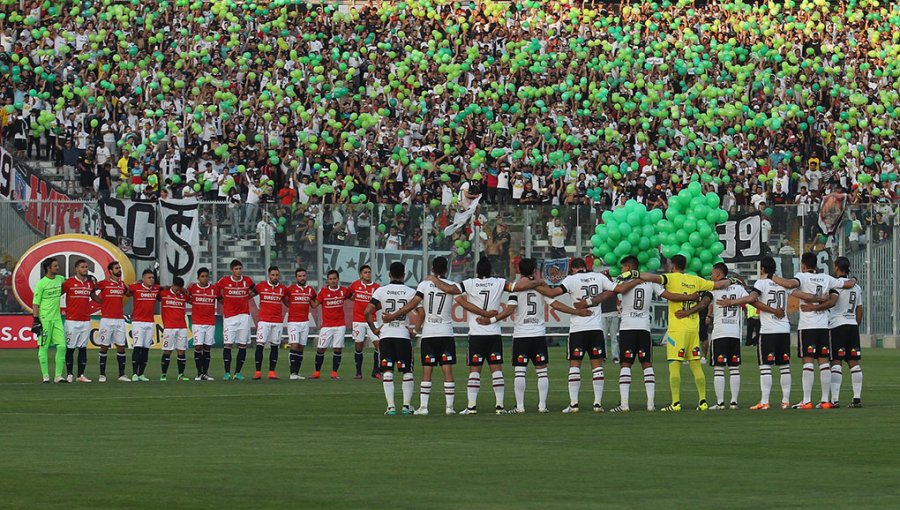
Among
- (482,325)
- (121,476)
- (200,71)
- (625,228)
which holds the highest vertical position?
(200,71)

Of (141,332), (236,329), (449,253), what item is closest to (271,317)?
(236,329)

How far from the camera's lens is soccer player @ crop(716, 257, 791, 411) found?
954 inches

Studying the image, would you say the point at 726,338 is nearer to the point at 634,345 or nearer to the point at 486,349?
the point at 634,345

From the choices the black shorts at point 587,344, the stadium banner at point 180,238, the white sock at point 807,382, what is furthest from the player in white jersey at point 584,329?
the stadium banner at point 180,238

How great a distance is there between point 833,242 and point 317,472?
3040 cm

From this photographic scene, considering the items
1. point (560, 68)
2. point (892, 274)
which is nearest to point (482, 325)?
point (892, 274)

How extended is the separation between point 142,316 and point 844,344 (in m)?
13.0

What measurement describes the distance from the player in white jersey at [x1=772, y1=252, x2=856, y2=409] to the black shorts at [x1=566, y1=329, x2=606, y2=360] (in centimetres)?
269

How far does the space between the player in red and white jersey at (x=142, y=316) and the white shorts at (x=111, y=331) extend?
238 mm

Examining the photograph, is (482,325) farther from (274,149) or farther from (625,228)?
(274,149)

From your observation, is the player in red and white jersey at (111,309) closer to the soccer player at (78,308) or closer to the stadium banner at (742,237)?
the soccer player at (78,308)

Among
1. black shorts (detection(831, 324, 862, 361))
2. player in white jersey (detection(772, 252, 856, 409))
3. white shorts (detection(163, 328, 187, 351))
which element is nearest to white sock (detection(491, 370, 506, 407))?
player in white jersey (detection(772, 252, 856, 409))

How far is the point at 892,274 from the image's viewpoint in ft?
146

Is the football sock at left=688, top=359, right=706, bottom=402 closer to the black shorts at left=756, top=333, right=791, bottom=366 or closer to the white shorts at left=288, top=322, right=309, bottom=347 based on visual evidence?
the black shorts at left=756, top=333, right=791, bottom=366
